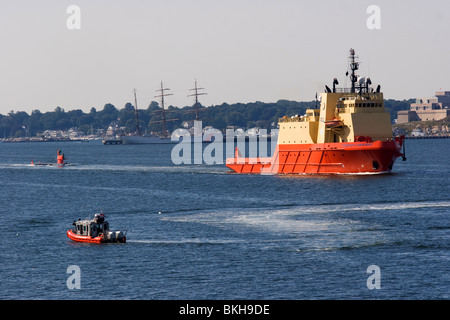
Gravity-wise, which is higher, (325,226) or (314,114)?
(314,114)

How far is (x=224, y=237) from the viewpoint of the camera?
52.9m

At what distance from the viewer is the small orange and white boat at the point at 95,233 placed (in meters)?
51.9

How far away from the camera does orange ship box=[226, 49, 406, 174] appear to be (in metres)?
88.8

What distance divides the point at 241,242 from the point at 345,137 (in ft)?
141

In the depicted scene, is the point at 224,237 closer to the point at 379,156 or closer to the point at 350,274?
the point at 350,274

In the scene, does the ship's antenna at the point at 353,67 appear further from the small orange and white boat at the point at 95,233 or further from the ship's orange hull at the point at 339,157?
the small orange and white boat at the point at 95,233

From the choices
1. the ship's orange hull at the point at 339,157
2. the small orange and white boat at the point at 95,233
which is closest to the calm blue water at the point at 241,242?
the small orange and white boat at the point at 95,233

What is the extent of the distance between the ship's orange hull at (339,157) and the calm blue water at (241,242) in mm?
2168

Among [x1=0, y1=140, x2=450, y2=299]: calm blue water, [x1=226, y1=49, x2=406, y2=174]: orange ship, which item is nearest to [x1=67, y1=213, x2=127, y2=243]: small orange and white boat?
[x1=0, y1=140, x2=450, y2=299]: calm blue water

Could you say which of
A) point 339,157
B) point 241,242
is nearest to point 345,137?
point 339,157

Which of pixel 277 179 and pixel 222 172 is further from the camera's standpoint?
pixel 222 172

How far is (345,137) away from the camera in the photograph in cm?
9112
